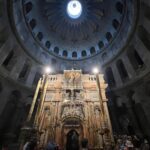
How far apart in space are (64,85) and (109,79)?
401 inches

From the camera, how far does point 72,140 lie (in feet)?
34.2

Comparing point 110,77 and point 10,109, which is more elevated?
point 110,77

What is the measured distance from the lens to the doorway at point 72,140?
9949mm

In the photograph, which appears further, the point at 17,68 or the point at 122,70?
the point at 122,70

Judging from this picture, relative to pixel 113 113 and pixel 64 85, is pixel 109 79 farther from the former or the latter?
pixel 64 85

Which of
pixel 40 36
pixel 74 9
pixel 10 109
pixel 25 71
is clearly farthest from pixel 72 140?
pixel 74 9

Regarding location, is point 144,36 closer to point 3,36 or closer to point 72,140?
point 72,140

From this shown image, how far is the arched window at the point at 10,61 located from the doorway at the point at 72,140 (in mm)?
11247

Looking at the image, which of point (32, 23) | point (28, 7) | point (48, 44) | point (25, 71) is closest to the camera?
point (25, 71)

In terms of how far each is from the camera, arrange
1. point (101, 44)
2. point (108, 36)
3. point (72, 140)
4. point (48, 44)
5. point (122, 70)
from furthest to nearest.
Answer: point (48, 44) < point (101, 44) < point (108, 36) < point (122, 70) < point (72, 140)

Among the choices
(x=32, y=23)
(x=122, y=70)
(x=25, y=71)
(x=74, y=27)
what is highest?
(x=74, y=27)

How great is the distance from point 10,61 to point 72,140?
42.1 feet

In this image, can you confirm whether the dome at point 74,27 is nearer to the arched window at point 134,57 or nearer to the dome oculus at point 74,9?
the dome oculus at point 74,9

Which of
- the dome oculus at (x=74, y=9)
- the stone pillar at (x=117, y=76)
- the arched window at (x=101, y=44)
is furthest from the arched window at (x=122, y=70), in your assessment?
the dome oculus at (x=74, y=9)
